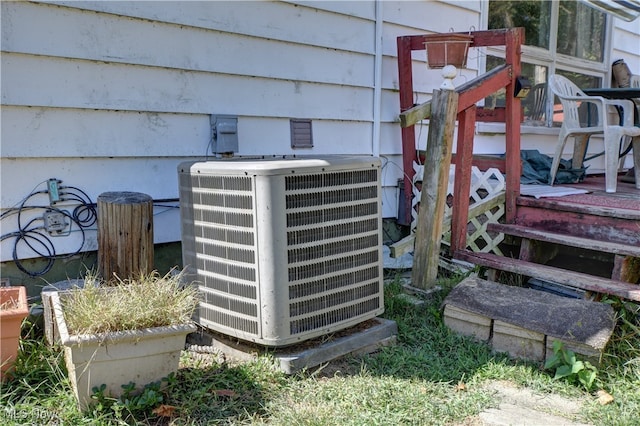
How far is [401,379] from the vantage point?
93.1 inches

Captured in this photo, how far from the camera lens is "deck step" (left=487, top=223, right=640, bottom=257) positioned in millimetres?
2963

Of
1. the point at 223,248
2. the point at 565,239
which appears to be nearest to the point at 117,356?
the point at 223,248

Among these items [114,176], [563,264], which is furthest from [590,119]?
[114,176]

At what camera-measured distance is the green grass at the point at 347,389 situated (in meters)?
2.01

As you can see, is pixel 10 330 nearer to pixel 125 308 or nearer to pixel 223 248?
pixel 125 308

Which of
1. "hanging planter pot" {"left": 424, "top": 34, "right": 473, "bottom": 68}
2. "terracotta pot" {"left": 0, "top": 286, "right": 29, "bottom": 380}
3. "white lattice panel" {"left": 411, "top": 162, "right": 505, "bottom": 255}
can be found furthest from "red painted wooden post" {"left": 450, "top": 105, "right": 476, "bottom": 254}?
"terracotta pot" {"left": 0, "top": 286, "right": 29, "bottom": 380}

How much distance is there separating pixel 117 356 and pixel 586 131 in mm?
3809

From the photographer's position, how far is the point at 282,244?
7.44 feet

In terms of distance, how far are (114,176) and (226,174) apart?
84 cm

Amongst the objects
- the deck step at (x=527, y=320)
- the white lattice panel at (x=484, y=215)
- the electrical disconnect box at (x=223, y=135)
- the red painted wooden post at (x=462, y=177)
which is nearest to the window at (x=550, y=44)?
the white lattice panel at (x=484, y=215)

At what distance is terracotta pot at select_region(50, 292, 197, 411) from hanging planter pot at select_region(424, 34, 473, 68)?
2703 millimetres

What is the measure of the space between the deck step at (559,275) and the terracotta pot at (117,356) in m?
1.87

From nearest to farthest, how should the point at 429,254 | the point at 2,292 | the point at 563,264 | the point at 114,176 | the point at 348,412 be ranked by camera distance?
the point at 348,412
the point at 2,292
the point at 114,176
the point at 429,254
the point at 563,264

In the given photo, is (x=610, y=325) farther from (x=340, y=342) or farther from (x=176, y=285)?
(x=176, y=285)
